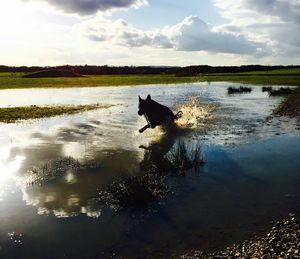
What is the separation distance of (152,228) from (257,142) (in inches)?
451

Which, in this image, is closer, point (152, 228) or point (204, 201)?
point (152, 228)

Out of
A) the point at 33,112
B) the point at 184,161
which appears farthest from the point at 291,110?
the point at 33,112

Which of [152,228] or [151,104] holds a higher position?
[151,104]

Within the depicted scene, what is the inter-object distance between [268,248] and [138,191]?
14.7 ft

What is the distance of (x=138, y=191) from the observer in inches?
481

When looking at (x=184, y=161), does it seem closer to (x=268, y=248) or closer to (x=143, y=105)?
(x=268, y=248)

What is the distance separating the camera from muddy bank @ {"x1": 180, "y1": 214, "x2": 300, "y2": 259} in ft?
28.1

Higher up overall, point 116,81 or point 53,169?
point 116,81

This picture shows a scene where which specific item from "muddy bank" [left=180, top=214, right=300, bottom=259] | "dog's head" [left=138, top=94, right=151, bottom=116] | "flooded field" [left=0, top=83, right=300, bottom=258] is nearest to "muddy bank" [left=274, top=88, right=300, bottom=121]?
"flooded field" [left=0, top=83, right=300, bottom=258]

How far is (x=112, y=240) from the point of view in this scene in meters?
9.69

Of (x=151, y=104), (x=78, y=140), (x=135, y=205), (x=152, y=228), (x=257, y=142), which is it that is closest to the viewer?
(x=152, y=228)

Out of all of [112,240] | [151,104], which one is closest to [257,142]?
[151,104]

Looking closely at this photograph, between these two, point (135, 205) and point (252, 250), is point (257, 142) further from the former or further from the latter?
point (252, 250)

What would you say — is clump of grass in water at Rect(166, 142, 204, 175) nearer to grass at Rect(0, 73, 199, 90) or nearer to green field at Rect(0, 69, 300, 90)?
green field at Rect(0, 69, 300, 90)
